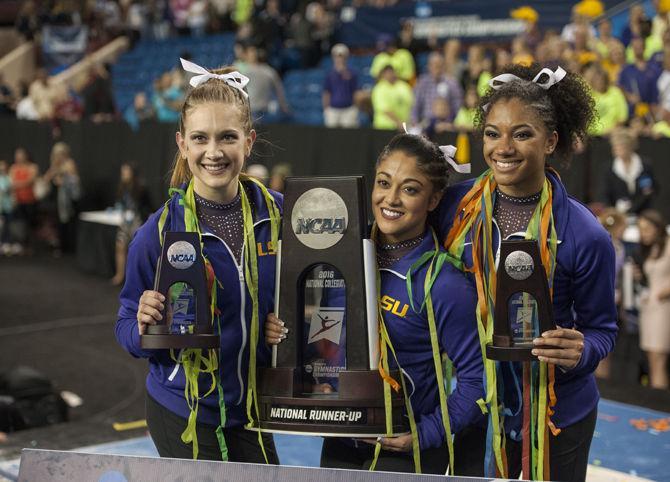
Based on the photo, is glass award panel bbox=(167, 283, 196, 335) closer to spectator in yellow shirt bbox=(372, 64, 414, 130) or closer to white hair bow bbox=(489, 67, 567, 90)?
white hair bow bbox=(489, 67, 567, 90)

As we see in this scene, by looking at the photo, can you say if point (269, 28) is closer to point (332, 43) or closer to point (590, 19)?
point (332, 43)

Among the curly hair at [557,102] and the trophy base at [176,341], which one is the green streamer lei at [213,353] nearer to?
the trophy base at [176,341]

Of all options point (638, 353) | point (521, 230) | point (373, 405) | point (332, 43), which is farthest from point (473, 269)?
point (332, 43)

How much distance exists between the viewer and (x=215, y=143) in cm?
267

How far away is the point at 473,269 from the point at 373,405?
1.41 feet

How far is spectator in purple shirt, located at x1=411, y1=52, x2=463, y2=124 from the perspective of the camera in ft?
33.7

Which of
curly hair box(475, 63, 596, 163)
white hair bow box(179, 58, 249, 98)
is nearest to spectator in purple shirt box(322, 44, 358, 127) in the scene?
white hair bow box(179, 58, 249, 98)

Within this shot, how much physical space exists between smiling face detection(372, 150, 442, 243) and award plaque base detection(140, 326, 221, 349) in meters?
0.53

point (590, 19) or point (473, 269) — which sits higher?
point (590, 19)

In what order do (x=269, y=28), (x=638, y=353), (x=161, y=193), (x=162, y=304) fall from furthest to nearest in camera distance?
(x=269, y=28), (x=161, y=193), (x=638, y=353), (x=162, y=304)

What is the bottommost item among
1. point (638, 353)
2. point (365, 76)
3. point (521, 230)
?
point (638, 353)

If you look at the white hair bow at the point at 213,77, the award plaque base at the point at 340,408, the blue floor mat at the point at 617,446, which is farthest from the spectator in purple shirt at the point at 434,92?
the award plaque base at the point at 340,408

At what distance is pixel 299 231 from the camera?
2621mm

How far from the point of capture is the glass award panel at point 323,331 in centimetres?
266
